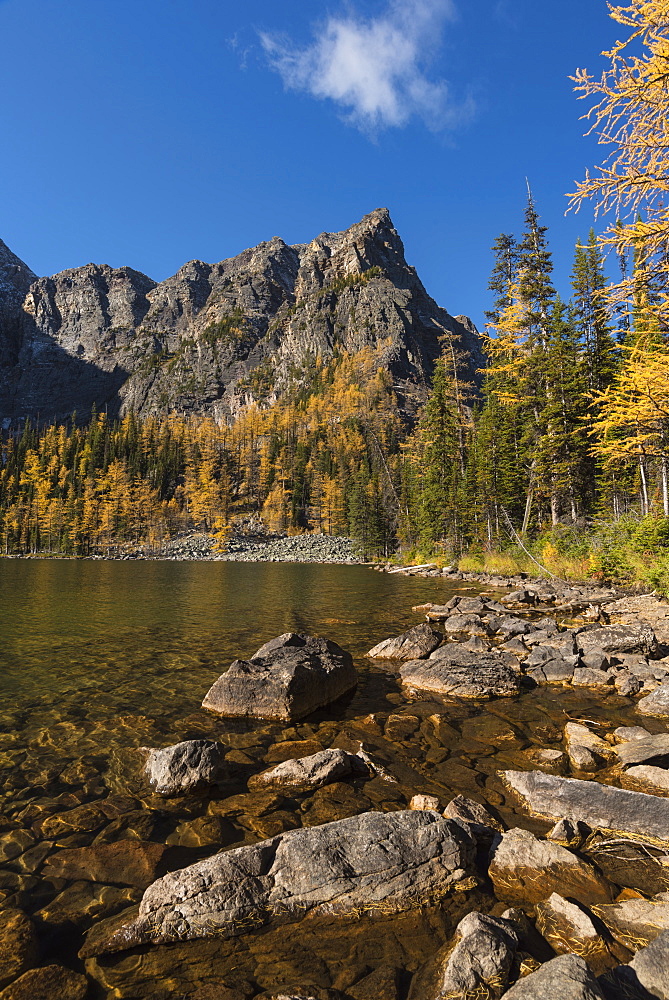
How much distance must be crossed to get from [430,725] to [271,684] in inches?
124

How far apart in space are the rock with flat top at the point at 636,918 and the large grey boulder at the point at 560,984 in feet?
3.71

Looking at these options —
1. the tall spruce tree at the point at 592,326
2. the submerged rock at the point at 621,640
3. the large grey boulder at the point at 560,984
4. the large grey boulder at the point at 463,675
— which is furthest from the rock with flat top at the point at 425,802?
the tall spruce tree at the point at 592,326

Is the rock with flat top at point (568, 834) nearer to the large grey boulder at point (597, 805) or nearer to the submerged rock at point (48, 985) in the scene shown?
the large grey boulder at point (597, 805)

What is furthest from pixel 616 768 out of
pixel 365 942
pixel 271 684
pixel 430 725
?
pixel 271 684

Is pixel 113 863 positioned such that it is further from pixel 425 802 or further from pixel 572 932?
pixel 572 932

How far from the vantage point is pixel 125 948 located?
350cm

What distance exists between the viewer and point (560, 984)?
267cm

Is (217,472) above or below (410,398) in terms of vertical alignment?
below

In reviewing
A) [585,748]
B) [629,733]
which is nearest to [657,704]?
[629,733]

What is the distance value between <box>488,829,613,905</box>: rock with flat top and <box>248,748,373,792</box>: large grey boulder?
227 cm

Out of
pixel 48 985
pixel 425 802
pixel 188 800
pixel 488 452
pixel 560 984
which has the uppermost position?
pixel 488 452

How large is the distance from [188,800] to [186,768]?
376mm

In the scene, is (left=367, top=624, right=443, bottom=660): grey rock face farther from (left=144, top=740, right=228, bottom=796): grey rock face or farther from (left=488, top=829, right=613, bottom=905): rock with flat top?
(left=488, top=829, right=613, bottom=905): rock with flat top

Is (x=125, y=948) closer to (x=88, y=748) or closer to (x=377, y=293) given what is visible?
(x=88, y=748)
